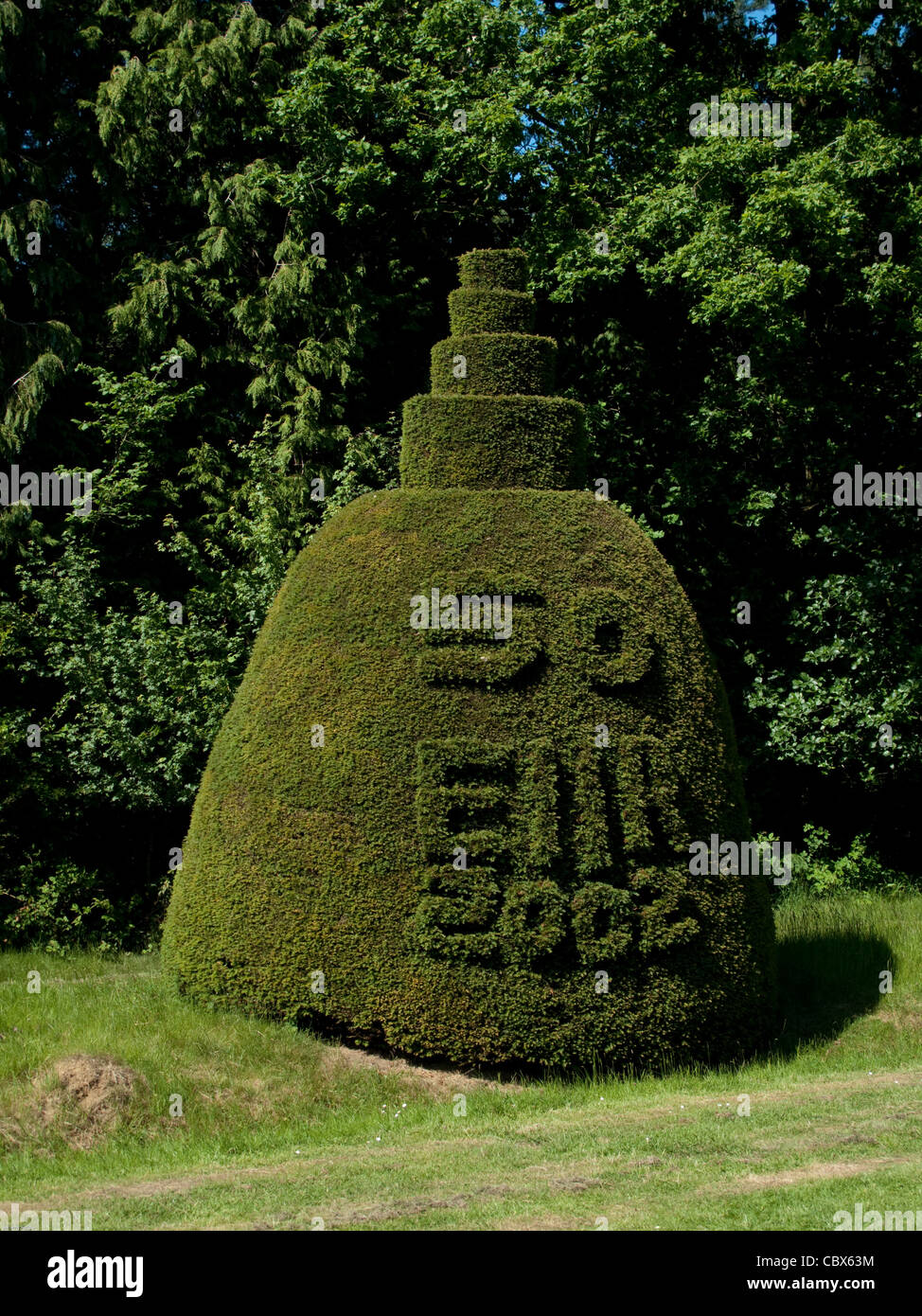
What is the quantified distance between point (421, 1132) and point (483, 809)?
2.10 m

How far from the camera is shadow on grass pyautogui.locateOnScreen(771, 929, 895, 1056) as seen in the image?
10000 millimetres

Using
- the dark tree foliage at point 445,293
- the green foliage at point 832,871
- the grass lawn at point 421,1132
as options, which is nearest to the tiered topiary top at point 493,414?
the dark tree foliage at point 445,293

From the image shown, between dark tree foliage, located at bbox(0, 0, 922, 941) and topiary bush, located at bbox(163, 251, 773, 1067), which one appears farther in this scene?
dark tree foliage, located at bbox(0, 0, 922, 941)

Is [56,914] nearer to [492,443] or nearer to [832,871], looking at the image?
[492,443]

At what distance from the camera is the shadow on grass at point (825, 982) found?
1000cm

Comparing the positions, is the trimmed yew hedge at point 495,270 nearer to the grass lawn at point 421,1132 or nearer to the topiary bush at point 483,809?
the topiary bush at point 483,809

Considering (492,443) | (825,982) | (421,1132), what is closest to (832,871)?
(825,982)

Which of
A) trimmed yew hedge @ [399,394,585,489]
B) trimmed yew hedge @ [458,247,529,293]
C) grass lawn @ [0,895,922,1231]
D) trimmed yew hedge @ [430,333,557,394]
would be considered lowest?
grass lawn @ [0,895,922,1231]

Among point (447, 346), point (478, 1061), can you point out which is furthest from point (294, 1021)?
point (447, 346)

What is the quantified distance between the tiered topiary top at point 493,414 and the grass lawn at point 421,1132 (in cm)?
442

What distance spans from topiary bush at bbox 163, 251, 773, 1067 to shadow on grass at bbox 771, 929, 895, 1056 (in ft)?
3.55

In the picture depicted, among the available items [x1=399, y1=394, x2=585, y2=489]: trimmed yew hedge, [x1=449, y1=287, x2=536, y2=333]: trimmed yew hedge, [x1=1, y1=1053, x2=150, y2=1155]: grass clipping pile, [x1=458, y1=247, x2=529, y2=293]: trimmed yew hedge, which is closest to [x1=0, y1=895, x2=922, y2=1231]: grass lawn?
[x1=1, y1=1053, x2=150, y2=1155]: grass clipping pile

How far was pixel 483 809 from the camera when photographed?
846 centimetres

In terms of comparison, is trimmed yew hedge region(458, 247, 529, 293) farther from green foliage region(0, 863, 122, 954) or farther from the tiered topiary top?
green foliage region(0, 863, 122, 954)
